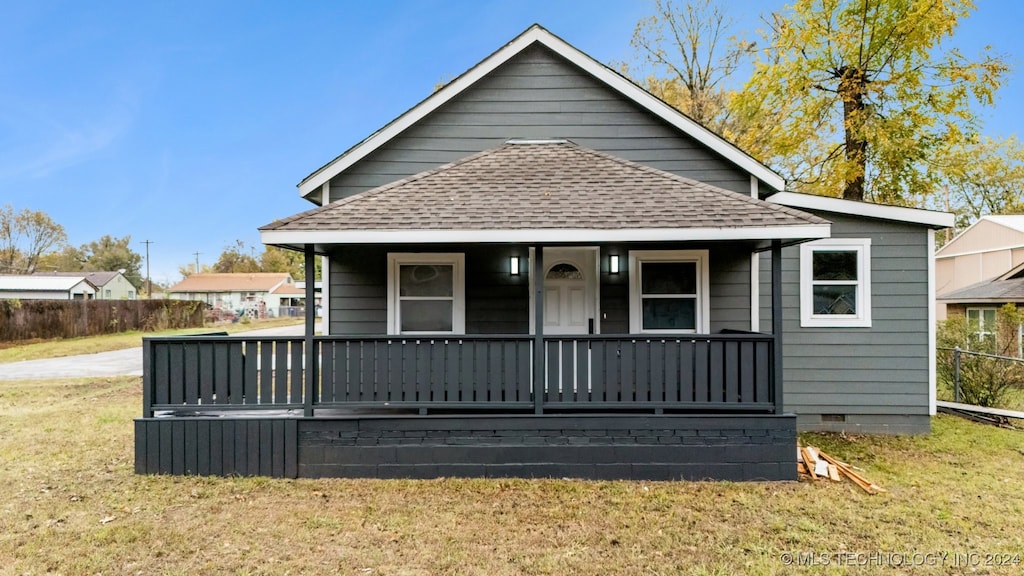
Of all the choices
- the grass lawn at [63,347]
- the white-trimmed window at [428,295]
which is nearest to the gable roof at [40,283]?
the grass lawn at [63,347]

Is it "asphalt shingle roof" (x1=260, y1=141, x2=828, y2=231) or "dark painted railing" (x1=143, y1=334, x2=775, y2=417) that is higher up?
"asphalt shingle roof" (x1=260, y1=141, x2=828, y2=231)

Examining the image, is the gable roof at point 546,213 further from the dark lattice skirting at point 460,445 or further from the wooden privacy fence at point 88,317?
the wooden privacy fence at point 88,317

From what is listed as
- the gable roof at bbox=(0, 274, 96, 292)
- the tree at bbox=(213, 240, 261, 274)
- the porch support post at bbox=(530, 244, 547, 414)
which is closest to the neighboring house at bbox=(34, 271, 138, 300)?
the gable roof at bbox=(0, 274, 96, 292)

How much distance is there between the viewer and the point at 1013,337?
36.6 ft

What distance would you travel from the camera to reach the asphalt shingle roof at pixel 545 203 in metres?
5.13

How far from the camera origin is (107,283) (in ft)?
158

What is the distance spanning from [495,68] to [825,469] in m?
6.45

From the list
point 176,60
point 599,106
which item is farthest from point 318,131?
point 599,106

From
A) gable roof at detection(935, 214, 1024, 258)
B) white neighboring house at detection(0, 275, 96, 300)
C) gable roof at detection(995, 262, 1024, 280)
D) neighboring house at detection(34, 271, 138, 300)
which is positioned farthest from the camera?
→ neighboring house at detection(34, 271, 138, 300)

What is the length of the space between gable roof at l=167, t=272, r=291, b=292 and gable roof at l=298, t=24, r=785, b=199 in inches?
2181

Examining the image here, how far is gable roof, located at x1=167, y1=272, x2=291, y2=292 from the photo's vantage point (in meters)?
56.7

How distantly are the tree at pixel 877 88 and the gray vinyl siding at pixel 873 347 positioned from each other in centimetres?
535

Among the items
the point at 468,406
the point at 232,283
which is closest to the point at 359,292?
the point at 468,406

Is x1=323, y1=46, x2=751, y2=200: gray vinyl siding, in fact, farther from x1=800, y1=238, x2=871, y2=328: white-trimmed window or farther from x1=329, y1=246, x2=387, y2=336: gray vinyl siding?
x1=800, y1=238, x2=871, y2=328: white-trimmed window
